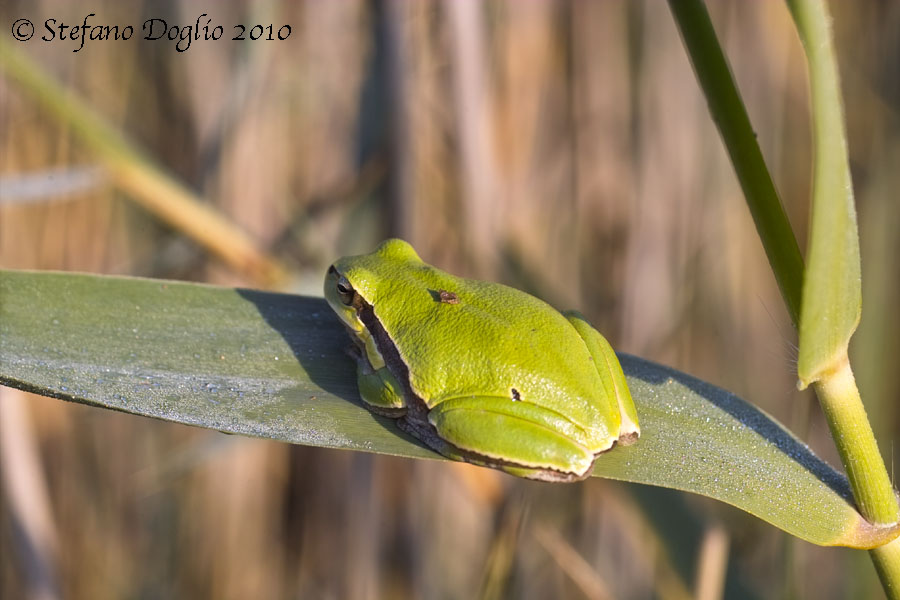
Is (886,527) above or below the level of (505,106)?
below

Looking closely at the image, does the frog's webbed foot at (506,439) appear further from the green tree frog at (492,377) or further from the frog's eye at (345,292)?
the frog's eye at (345,292)

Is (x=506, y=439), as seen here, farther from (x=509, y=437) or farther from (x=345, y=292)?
(x=345, y=292)

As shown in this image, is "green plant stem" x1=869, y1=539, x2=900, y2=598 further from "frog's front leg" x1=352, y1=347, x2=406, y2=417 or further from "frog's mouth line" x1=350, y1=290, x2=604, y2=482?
"frog's front leg" x1=352, y1=347, x2=406, y2=417

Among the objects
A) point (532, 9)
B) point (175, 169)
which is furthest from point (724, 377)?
point (175, 169)

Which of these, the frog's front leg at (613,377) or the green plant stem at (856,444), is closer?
the green plant stem at (856,444)

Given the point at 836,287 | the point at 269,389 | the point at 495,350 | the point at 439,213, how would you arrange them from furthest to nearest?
the point at 439,213
the point at 495,350
the point at 269,389
the point at 836,287

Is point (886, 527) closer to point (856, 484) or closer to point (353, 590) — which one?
point (856, 484)

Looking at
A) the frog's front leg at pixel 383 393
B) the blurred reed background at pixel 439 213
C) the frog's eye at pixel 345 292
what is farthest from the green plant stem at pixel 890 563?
the blurred reed background at pixel 439 213

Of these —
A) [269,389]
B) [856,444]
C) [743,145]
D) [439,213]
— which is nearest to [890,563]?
[856,444]
